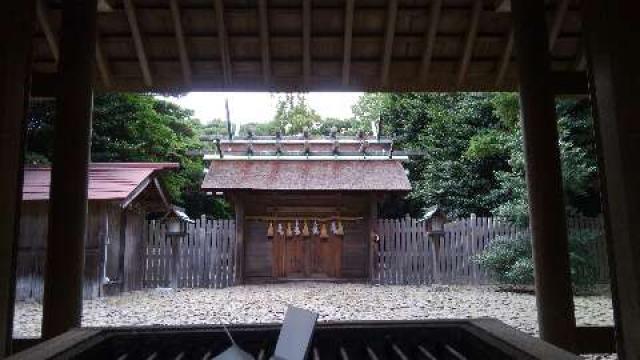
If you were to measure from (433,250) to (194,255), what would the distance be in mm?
6648

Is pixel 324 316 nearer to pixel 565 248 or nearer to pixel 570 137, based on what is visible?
pixel 565 248

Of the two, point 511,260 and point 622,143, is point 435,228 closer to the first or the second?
point 511,260

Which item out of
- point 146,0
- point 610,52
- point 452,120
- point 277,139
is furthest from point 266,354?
point 452,120

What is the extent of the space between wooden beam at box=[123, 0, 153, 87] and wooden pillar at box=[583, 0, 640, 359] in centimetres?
389

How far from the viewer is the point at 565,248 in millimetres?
3863

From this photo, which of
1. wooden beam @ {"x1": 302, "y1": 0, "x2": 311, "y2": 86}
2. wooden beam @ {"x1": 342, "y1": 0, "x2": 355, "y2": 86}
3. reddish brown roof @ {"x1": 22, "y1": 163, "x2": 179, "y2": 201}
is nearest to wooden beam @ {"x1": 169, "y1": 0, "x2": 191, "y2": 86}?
wooden beam @ {"x1": 302, "y1": 0, "x2": 311, "y2": 86}

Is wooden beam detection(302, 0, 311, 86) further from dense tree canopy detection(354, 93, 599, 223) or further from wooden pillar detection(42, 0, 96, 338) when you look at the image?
dense tree canopy detection(354, 93, 599, 223)

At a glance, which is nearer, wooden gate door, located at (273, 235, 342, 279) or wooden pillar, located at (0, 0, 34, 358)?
wooden pillar, located at (0, 0, 34, 358)

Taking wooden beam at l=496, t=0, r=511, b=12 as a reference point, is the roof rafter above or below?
below

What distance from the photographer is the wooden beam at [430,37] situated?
4.75 m

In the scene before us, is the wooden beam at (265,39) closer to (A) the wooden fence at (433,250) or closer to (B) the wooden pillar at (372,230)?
(A) the wooden fence at (433,250)

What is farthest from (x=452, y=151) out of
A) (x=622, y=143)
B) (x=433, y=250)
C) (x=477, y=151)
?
(x=622, y=143)

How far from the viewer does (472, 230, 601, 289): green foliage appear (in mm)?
11266

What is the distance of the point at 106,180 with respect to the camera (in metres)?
12.3
